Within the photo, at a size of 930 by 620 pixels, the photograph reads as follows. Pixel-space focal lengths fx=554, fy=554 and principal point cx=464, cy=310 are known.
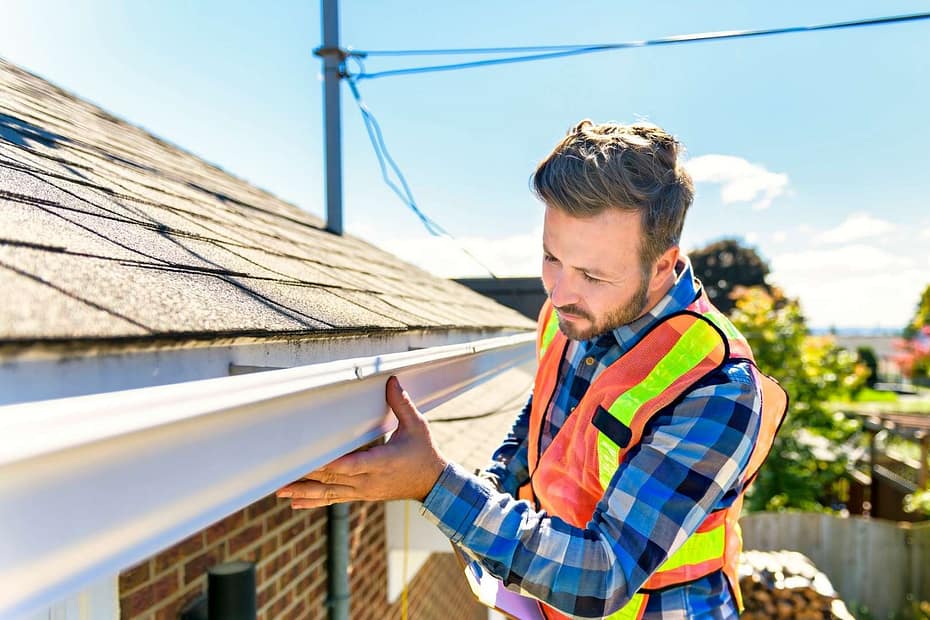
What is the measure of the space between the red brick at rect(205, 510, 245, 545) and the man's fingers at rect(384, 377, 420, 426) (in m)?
1.35

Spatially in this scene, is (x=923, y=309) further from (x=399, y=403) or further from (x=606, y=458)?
(x=399, y=403)

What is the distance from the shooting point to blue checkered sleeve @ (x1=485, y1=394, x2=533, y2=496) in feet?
6.45

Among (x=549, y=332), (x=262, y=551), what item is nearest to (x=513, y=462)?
(x=549, y=332)

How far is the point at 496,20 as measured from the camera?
5.23 meters

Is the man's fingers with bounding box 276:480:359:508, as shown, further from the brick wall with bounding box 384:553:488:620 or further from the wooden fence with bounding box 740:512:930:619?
the wooden fence with bounding box 740:512:930:619

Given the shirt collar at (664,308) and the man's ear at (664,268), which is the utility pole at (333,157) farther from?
the man's ear at (664,268)

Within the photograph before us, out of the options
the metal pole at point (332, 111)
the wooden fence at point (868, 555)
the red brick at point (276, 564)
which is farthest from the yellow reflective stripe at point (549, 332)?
the wooden fence at point (868, 555)

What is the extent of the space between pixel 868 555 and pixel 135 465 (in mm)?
7960

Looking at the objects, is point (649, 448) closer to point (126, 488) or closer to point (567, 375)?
point (567, 375)

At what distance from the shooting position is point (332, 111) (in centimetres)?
429

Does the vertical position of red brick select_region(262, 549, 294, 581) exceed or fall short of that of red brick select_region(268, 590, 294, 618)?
it exceeds it

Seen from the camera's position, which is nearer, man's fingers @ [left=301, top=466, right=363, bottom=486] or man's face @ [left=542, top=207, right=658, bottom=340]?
man's fingers @ [left=301, top=466, right=363, bottom=486]

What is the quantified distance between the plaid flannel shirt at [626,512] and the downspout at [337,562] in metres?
2.08

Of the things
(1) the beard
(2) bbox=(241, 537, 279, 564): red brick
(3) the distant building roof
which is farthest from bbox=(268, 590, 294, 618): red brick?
(1) the beard
